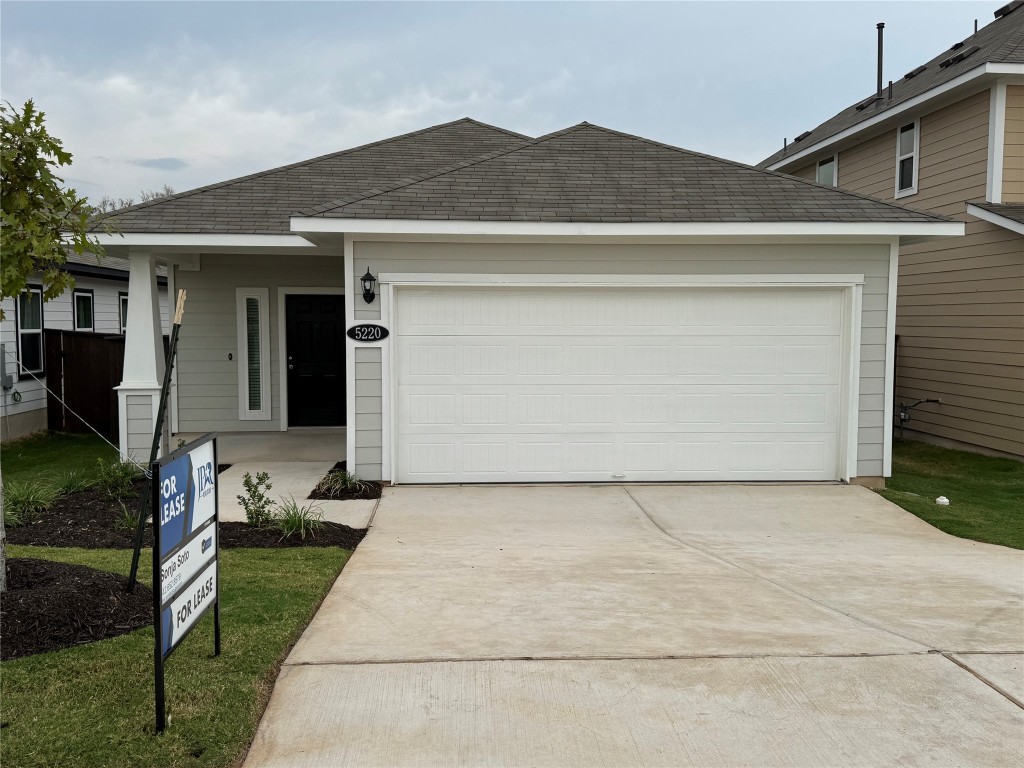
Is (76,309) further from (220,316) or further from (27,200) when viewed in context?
(27,200)

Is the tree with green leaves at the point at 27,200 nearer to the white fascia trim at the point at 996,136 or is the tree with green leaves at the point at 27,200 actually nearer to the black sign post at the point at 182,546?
the black sign post at the point at 182,546

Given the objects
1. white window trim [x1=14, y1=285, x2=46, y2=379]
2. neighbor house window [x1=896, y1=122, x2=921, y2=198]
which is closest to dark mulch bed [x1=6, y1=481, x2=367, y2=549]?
white window trim [x1=14, y1=285, x2=46, y2=379]

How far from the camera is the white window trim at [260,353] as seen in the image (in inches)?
506

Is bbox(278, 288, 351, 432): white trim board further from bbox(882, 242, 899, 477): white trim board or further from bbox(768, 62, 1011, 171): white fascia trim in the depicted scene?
bbox(768, 62, 1011, 171): white fascia trim

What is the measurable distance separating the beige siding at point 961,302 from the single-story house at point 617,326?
319 centimetres

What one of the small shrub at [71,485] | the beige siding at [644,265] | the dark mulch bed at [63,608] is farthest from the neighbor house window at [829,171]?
the dark mulch bed at [63,608]

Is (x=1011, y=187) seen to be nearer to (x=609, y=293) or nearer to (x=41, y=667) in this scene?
(x=609, y=293)

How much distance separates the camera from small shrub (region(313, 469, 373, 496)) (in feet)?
28.3

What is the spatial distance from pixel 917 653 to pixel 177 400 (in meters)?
→ 11.2

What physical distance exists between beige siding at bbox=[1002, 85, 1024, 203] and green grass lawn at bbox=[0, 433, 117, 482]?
41.4 ft

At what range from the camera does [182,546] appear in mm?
3533

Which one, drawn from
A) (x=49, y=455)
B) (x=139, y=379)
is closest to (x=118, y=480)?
(x=139, y=379)

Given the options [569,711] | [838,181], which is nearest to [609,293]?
[569,711]

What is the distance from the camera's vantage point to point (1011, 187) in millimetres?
11688
